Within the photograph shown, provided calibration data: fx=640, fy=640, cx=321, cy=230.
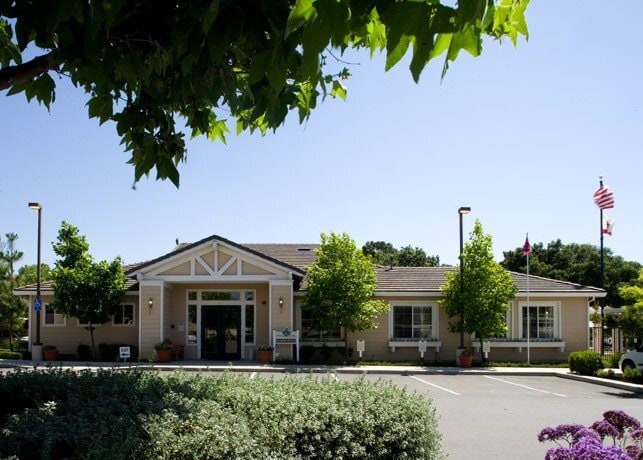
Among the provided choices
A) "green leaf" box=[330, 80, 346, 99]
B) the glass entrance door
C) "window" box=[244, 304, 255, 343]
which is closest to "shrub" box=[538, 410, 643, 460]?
"green leaf" box=[330, 80, 346, 99]

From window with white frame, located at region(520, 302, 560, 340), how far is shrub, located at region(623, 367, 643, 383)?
23.2 feet

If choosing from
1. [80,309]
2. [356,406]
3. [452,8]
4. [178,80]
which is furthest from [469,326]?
[452,8]

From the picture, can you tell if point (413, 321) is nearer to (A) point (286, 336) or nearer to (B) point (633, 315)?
(A) point (286, 336)

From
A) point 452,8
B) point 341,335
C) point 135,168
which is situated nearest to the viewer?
point 452,8

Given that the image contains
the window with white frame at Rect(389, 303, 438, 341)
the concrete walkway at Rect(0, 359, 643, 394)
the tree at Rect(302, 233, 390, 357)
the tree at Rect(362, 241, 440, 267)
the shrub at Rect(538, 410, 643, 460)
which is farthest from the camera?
the tree at Rect(362, 241, 440, 267)

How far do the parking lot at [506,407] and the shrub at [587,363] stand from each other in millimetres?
1273

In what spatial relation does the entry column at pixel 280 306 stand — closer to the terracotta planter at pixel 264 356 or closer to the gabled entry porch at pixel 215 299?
the gabled entry porch at pixel 215 299

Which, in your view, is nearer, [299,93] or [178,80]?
[178,80]

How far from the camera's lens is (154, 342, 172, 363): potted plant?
982 inches

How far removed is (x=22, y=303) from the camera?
106ft

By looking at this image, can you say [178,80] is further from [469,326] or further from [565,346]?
[565,346]

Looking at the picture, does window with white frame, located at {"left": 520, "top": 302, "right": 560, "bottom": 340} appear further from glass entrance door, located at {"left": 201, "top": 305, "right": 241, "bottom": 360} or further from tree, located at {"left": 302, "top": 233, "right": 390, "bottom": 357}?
glass entrance door, located at {"left": 201, "top": 305, "right": 241, "bottom": 360}

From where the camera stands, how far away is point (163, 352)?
25.0 m

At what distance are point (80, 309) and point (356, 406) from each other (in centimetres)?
2202
